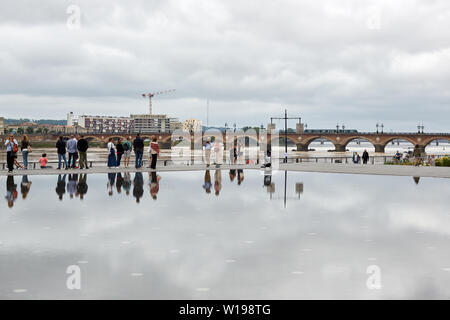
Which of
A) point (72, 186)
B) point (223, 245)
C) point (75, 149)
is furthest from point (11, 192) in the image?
point (223, 245)

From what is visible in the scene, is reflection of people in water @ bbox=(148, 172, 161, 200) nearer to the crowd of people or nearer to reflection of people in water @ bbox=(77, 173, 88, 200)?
the crowd of people

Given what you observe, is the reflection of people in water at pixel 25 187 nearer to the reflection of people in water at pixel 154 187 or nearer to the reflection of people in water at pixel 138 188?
the reflection of people in water at pixel 138 188

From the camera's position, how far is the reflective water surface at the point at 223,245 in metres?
5.78

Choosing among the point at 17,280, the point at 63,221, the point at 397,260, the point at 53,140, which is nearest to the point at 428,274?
the point at 397,260

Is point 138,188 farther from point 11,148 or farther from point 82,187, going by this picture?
point 11,148

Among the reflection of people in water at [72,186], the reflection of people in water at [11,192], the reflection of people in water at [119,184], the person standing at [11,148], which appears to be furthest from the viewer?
the person standing at [11,148]

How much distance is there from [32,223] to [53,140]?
138793 mm

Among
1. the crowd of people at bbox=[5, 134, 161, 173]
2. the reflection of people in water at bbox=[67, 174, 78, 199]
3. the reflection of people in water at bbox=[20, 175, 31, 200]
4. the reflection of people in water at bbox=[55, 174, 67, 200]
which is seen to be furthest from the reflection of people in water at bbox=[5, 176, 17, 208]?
the crowd of people at bbox=[5, 134, 161, 173]

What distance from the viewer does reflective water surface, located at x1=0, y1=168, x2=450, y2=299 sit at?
5.78 metres

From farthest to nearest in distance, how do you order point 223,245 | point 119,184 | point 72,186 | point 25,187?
point 119,184, point 72,186, point 25,187, point 223,245

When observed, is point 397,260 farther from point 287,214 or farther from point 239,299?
point 287,214

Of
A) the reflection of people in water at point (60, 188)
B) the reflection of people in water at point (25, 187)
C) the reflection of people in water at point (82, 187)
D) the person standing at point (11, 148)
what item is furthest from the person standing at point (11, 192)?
the person standing at point (11, 148)

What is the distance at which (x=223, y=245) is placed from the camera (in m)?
7.97
